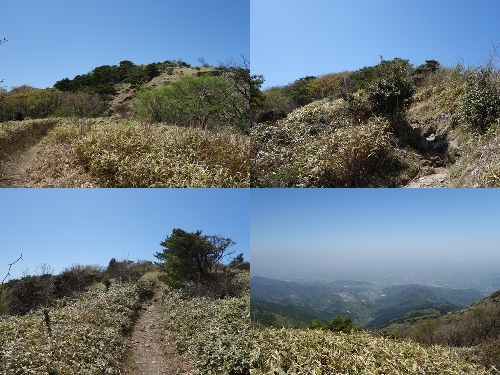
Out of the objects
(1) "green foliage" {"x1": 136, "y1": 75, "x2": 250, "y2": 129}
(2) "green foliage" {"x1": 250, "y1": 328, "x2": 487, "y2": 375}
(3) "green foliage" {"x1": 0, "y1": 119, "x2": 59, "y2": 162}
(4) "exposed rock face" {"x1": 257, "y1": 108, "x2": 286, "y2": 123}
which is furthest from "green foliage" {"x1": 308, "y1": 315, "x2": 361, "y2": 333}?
(3) "green foliage" {"x1": 0, "y1": 119, "x2": 59, "y2": 162}

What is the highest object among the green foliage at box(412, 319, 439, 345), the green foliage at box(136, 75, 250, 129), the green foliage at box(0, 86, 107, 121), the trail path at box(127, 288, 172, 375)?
the green foliage at box(0, 86, 107, 121)

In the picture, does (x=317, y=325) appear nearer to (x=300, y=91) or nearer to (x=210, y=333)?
(x=210, y=333)

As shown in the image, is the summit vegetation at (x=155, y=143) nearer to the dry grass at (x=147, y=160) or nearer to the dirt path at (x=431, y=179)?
the dry grass at (x=147, y=160)

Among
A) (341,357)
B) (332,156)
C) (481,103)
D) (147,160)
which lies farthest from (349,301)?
(481,103)

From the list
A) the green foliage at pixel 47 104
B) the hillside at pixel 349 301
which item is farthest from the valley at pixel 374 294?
Answer: the green foliage at pixel 47 104

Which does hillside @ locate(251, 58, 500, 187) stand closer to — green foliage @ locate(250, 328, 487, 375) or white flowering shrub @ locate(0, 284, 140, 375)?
green foliage @ locate(250, 328, 487, 375)

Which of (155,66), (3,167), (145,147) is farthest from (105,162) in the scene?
(155,66)

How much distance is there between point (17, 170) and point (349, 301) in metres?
9.79

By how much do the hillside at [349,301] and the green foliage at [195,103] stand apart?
8574 mm

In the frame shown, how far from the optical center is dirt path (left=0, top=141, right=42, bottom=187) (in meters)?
8.08

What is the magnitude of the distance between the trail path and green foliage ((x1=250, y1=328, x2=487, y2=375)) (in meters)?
2.83

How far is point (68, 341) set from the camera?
19.5ft

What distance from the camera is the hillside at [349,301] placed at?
5.06 m

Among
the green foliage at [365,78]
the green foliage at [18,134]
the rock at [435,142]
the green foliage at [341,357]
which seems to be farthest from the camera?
the green foliage at [18,134]
